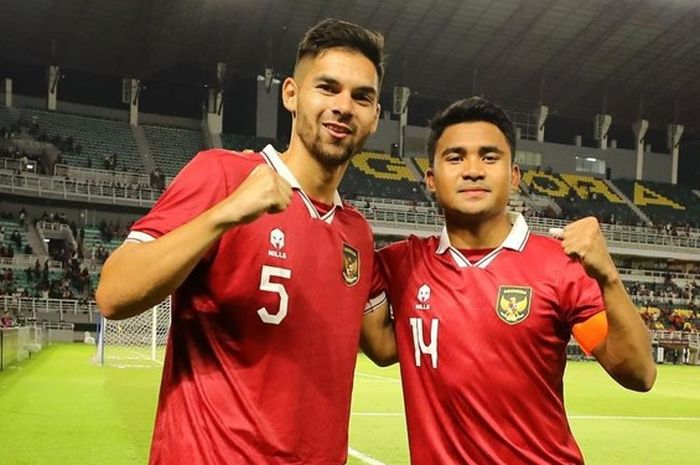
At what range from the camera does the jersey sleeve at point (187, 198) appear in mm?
2494

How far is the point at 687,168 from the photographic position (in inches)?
2196

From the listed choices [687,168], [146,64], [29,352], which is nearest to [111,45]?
[146,64]

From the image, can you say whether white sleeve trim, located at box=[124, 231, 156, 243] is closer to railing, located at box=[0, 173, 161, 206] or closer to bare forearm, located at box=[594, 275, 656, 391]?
bare forearm, located at box=[594, 275, 656, 391]

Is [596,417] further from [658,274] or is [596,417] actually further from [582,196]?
[582,196]

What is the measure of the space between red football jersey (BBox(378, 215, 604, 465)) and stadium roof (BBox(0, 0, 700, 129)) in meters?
35.3

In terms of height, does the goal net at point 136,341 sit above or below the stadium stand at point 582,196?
below

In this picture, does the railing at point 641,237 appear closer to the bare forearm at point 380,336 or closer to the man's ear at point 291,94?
the bare forearm at point 380,336

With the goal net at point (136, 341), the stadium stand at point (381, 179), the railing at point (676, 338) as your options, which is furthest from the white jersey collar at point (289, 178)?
the stadium stand at point (381, 179)

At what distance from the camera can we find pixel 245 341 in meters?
2.65

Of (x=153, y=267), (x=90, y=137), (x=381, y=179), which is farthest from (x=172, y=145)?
(x=153, y=267)

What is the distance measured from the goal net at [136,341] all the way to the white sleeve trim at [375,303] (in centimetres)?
1617

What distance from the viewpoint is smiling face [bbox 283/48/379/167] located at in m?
2.81

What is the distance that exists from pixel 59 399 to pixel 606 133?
46.4 metres

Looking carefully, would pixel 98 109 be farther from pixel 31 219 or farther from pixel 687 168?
pixel 687 168
